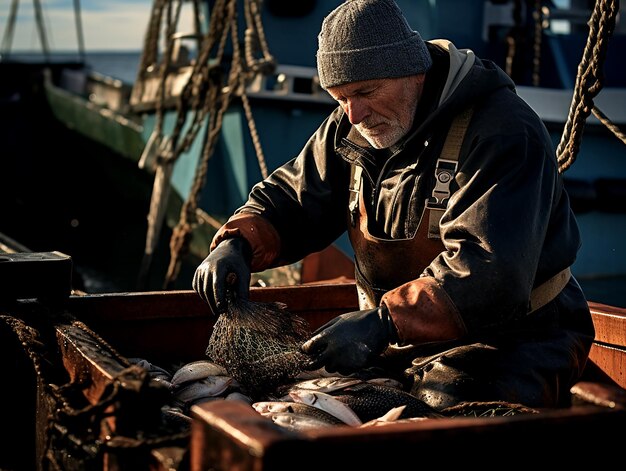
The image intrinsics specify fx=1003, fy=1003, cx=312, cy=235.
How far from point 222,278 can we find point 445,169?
0.87 m

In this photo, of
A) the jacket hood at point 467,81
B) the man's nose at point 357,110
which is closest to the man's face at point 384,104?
the man's nose at point 357,110

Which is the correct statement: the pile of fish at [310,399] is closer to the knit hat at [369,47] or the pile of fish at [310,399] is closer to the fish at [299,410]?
the fish at [299,410]

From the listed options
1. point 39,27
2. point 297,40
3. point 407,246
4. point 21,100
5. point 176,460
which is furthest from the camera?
point 39,27

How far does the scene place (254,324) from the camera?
355 cm

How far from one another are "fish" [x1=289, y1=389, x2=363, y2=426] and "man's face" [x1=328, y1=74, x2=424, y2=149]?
92 cm

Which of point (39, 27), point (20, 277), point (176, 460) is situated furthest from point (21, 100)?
point (176, 460)

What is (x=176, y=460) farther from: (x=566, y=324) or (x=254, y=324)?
(x=566, y=324)

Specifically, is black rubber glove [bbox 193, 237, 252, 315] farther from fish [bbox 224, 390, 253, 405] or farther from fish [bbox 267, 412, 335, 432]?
fish [bbox 267, 412, 335, 432]

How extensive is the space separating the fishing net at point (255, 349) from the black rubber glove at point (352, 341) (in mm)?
494

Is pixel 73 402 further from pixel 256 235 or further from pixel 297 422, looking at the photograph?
pixel 256 235

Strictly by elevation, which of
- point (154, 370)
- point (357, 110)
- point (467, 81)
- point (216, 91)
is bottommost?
point (154, 370)

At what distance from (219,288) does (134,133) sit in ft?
31.5

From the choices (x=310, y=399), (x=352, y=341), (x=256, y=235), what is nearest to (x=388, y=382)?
(x=310, y=399)

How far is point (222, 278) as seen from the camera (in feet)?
11.6
